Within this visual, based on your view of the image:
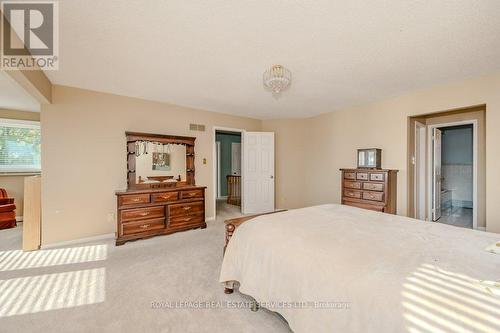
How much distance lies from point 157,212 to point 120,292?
1630mm

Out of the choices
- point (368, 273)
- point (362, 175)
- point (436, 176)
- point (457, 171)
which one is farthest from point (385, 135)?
point (457, 171)

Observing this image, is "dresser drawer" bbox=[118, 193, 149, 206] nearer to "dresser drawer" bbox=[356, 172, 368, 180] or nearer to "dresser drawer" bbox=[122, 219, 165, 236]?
"dresser drawer" bbox=[122, 219, 165, 236]

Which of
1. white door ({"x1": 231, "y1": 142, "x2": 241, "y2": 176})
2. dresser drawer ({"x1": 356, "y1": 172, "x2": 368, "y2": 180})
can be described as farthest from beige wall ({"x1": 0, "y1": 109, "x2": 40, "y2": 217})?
dresser drawer ({"x1": 356, "y1": 172, "x2": 368, "y2": 180})

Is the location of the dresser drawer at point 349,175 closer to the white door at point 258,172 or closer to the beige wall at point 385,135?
the beige wall at point 385,135

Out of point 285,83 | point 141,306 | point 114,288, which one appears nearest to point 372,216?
point 285,83

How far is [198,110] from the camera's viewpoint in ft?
15.5

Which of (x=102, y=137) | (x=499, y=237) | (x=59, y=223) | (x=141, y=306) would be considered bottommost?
(x=141, y=306)

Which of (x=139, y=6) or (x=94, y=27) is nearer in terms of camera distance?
(x=139, y=6)

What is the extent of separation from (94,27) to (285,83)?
77.2 inches

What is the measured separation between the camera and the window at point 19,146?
15.7 ft

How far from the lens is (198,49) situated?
2350mm

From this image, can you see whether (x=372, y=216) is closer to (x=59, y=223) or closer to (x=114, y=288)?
(x=114, y=288)

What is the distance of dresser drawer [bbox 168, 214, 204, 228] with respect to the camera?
3770mm

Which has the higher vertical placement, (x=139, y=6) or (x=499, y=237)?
(x=139, y=6)
